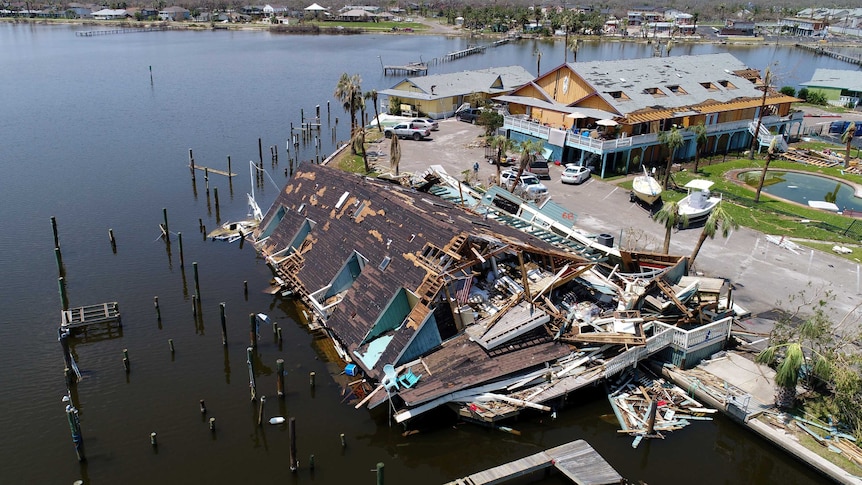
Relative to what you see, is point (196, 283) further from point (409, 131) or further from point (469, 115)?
point (469, 115)

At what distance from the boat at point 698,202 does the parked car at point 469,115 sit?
33.0 m

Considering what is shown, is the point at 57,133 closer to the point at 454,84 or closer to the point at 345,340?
the point at 454,84

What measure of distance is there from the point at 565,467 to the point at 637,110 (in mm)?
42428

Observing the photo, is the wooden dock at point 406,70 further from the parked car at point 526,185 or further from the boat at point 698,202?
the boat at point 698,202

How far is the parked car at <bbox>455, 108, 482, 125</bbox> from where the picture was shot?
7469 centimetres

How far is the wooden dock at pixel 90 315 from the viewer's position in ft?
111

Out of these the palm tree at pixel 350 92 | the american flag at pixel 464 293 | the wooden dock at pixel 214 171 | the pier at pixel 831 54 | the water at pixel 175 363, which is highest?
the pier at pixel 831 54

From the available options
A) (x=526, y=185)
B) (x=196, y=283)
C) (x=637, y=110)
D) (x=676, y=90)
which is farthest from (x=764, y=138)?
(x=196, y=283)

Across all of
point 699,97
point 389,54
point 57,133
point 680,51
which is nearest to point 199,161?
point 57,133

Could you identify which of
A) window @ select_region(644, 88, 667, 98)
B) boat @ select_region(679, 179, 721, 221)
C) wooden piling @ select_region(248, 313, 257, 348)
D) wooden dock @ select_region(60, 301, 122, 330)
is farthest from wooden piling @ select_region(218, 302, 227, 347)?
window @ select_region(644, 88, 667, 98)

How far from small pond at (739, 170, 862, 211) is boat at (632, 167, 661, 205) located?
Result: 497 inches

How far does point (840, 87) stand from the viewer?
87375mm

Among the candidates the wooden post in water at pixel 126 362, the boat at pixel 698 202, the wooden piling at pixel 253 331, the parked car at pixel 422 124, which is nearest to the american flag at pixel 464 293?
the wooden piling at pixel 253 331

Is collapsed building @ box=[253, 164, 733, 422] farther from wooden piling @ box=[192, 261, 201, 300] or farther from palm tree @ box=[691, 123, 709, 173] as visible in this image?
palm tree @ box=[691, 123, 709, 173]
